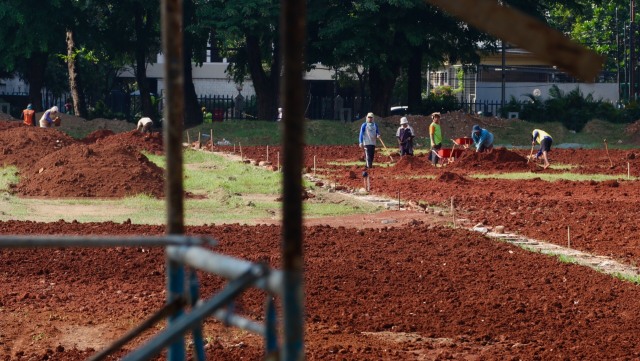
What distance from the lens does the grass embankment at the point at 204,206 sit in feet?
75.6

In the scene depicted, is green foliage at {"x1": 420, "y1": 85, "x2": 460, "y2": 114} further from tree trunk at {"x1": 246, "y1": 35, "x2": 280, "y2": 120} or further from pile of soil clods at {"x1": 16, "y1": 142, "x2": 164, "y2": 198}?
pile of soil clods at {"x1": 16, "y1": 142, "x2": 164, "y2": 198}

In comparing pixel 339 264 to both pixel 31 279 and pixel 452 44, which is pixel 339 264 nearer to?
pixel 31 279

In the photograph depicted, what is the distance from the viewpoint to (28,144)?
3603cm

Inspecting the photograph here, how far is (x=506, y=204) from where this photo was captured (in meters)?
24.6

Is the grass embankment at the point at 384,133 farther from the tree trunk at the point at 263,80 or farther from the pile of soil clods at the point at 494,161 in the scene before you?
the pile of soil clods at the point at 494,161

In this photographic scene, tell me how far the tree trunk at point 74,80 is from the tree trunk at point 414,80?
14.8 metres

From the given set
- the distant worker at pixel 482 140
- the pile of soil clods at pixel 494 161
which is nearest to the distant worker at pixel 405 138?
the pile of soil clods at pixel 494 161

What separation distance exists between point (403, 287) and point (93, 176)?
1488 centimetres

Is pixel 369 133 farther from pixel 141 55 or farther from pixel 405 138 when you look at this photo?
pixel 141 55

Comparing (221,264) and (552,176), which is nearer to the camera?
(221,264)

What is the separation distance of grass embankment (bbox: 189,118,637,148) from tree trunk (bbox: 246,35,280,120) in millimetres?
2990

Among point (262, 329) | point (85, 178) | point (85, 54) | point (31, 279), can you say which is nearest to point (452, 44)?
point (85, 54)

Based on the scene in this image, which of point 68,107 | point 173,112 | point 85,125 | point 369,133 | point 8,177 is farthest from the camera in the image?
point 68,107

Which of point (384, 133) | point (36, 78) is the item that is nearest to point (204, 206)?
point (384, 133)
